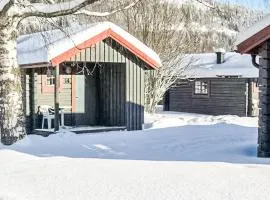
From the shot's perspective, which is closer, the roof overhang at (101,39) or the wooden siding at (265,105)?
the wooden siding at (265,105)

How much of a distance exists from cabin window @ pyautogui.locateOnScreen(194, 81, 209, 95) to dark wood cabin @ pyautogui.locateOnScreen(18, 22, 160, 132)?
1246 cm

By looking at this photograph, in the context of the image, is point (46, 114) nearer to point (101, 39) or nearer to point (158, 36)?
point (101, 39)

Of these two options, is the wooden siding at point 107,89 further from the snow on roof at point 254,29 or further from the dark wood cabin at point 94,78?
the snow on roof at point 254,29

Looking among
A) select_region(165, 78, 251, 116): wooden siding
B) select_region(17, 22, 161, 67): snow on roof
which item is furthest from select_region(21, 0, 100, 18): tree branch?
select_region(165, 78, 251, 116): wooden siding

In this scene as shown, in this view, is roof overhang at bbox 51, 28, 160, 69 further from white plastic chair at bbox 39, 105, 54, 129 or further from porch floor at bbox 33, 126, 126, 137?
white plastic chair at bbox 39, 105, 54, 129

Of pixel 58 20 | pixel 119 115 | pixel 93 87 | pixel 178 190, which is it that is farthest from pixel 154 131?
pixel 178 190

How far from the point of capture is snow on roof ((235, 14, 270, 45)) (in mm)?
12344

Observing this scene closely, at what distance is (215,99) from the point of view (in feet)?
102

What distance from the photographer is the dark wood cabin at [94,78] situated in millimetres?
17969

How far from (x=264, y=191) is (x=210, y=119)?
16.3 metres

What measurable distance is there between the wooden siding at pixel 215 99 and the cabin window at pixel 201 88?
0.81 feet

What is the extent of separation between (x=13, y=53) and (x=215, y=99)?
18.5m

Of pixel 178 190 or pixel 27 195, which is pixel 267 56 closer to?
pixel 178 190

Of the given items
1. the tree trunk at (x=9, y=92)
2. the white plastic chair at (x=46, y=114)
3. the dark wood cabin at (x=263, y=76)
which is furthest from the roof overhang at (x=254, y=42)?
the white plastic chair at (x=46, y=114)
